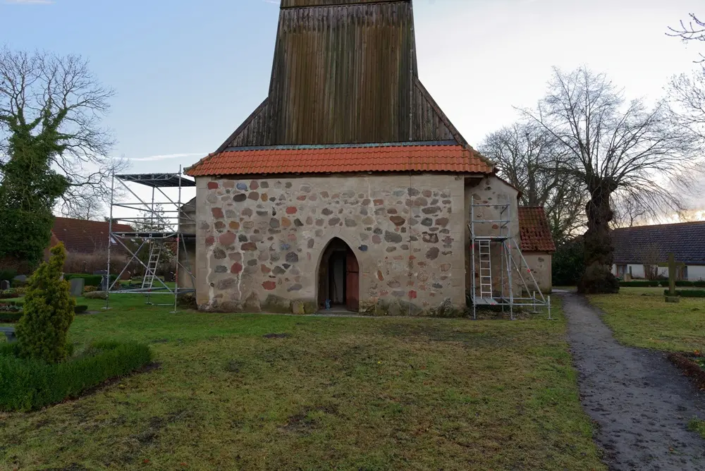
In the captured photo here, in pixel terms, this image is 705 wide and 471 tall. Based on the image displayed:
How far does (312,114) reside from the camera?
43.1 ft

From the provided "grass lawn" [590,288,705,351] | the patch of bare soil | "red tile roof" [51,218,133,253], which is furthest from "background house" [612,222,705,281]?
"red tile roof" [51,218,133,253]

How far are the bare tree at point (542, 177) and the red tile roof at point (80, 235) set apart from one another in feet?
96.7

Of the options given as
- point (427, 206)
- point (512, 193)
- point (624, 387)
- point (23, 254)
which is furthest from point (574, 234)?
point (23, 254)

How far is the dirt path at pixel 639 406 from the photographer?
3.70 metres

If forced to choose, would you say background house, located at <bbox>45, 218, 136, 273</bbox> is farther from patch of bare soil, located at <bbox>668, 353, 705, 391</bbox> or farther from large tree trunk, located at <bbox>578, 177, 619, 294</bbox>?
patch of bare soil, located at <bbox>668, 353, 705, 391</bbox>

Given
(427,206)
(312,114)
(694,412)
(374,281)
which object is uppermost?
(312,114)

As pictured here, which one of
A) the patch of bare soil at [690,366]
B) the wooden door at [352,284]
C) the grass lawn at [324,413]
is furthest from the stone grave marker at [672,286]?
the wooden door at [352,284]

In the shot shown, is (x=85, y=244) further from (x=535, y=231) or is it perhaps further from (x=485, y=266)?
(x=485, y=266)

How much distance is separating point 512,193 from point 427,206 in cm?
340

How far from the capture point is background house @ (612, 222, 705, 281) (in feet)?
110

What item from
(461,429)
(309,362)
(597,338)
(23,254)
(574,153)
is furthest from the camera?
(23,254)

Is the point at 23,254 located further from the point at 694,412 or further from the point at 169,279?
the point at 694,412

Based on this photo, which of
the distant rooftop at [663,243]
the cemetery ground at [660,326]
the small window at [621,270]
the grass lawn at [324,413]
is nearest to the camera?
the grass lawn at [324,413]

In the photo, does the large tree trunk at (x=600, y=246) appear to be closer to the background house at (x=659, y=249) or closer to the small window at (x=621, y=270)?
the background house at (x=659, y=249)
